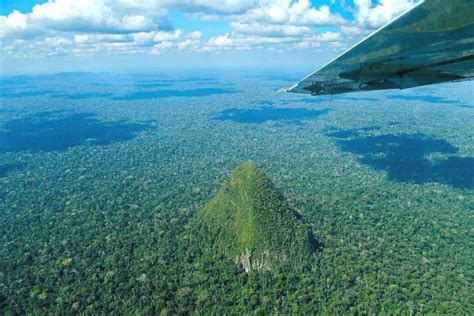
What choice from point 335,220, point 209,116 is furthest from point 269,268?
point 209,116

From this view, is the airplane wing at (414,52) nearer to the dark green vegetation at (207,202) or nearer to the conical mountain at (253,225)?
the dark green vegetation at (207,202)

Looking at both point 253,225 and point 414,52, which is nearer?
point 414,52

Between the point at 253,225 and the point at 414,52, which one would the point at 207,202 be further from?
the point at 414,52

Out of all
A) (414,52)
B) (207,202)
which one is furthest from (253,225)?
(414,52)

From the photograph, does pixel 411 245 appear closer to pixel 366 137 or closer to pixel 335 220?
pixel 335 220

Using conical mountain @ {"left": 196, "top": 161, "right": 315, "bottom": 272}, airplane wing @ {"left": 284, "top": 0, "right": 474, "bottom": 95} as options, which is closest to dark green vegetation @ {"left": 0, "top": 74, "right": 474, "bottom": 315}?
conical mountain @ {"left": 196, "top": 161, "right": 315, "bottom": 272}

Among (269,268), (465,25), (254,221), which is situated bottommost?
(269,268)
